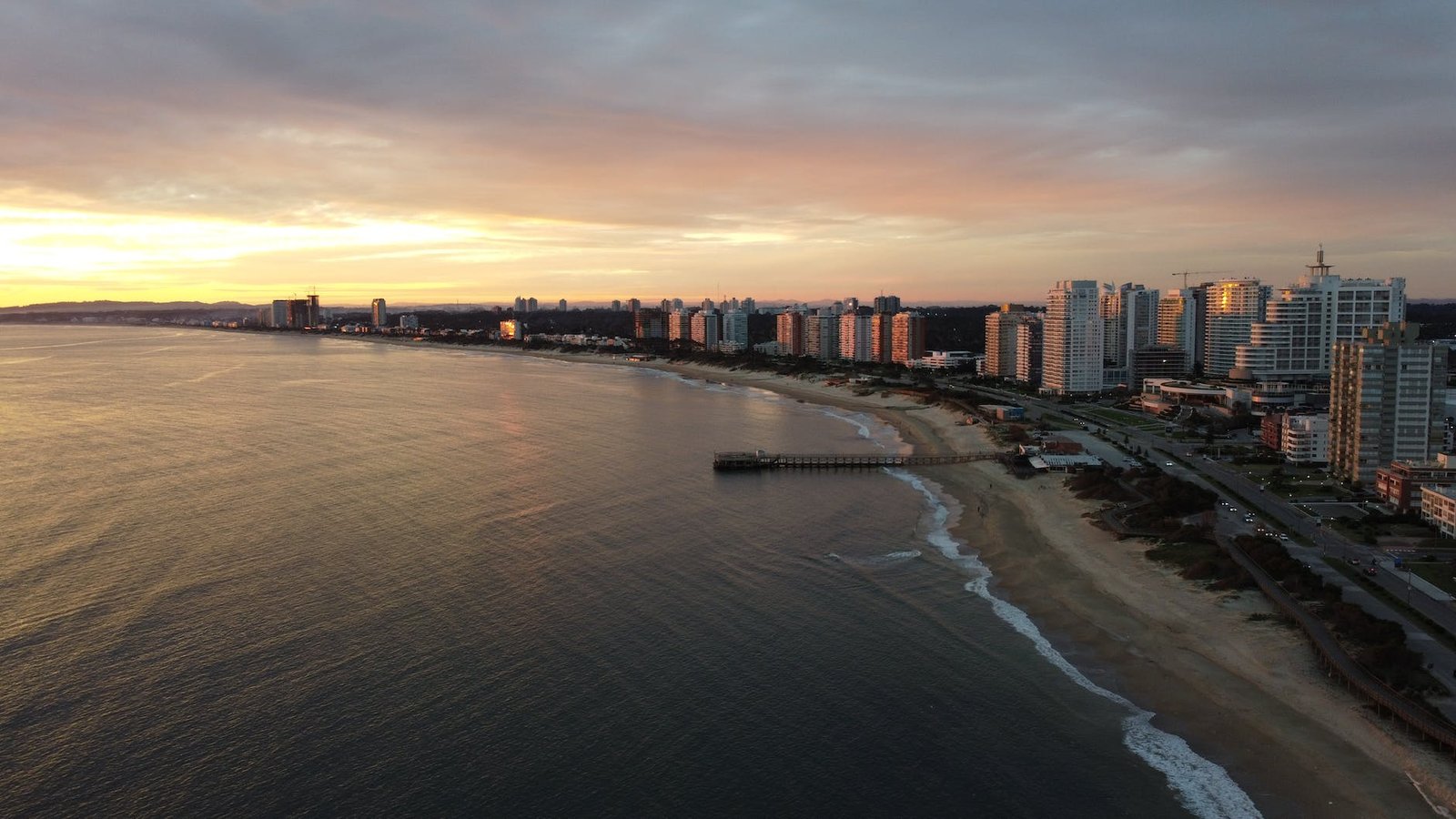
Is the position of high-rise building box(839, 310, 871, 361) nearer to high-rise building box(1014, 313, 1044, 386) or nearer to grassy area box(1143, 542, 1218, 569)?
high-rise building box(1014, 313, 1044, 386)

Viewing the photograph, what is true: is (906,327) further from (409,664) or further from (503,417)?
(409,664)

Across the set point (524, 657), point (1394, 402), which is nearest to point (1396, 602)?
point (1394, 402)

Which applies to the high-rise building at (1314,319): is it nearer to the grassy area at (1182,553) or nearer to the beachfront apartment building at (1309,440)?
the beachfront apartment building at (1309,440)

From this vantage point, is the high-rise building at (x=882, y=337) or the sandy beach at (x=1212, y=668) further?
the high-rise building at (x=882, y=337)

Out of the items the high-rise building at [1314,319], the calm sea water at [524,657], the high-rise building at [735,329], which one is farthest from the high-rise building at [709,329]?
the calm sea water at [524,657]

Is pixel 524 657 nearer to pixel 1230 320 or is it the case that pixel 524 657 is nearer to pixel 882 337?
pixel 1230 320

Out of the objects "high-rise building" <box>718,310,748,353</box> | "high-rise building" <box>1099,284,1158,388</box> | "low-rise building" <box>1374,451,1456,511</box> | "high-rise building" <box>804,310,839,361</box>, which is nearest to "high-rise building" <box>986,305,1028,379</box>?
"high-rise building" <box>1099,284,1158,388</box>

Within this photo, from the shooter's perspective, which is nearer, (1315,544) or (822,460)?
(1315,544)
